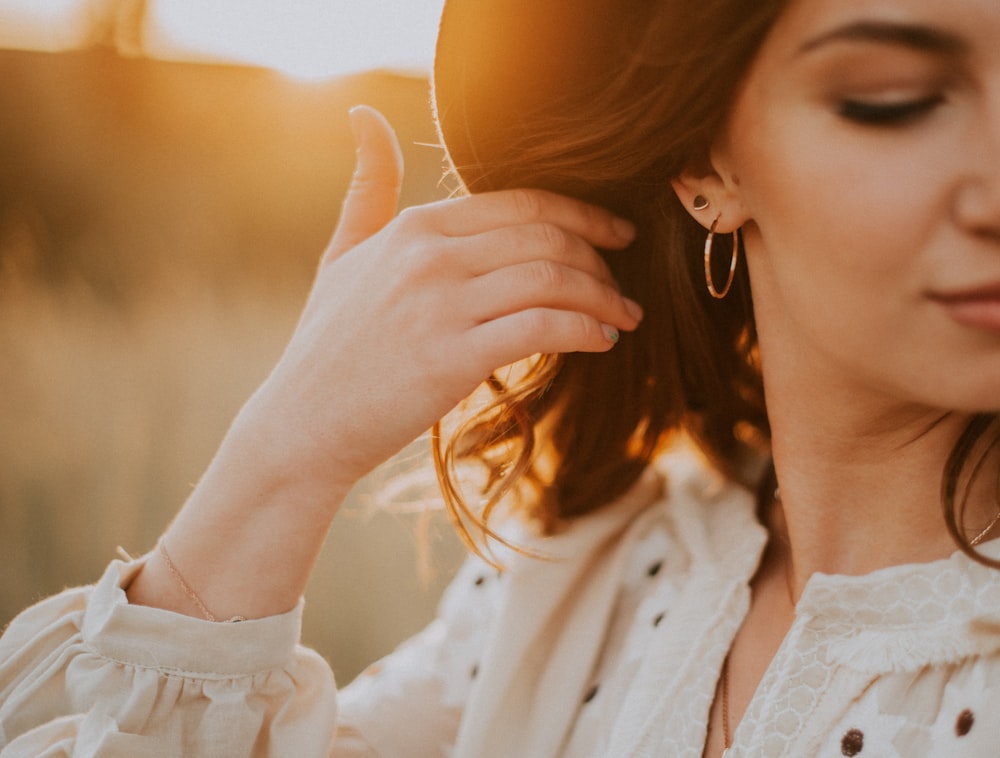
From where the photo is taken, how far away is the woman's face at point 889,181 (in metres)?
0.86

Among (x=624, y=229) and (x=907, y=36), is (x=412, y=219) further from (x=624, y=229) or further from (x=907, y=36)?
(x=907, y=36)

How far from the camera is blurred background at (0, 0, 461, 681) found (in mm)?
3385

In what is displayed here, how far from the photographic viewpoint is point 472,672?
1.53 meters

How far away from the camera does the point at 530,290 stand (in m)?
1.17

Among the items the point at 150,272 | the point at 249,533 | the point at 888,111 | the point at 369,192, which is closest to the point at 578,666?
the point at 249,533

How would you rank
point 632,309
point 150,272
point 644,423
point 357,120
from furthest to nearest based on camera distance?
point 150,272, point 644,423, point 357,120, point 632,309

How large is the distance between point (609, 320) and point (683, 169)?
213 millimetres

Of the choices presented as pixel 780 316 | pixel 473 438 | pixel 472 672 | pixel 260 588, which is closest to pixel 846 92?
pixel 780 316

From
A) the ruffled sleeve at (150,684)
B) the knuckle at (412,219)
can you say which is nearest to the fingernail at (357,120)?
the knuckle at (412,219)

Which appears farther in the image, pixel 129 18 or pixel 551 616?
pixel 129 18

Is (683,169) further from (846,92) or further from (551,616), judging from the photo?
(551,616)

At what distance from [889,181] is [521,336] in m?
0.45

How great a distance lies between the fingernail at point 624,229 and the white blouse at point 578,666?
465 mm

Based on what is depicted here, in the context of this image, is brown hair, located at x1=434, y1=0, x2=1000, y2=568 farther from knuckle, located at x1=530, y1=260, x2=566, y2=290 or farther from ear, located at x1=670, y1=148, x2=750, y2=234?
knuckle, located at x1=530, y1=260, x2=566, y2=290
